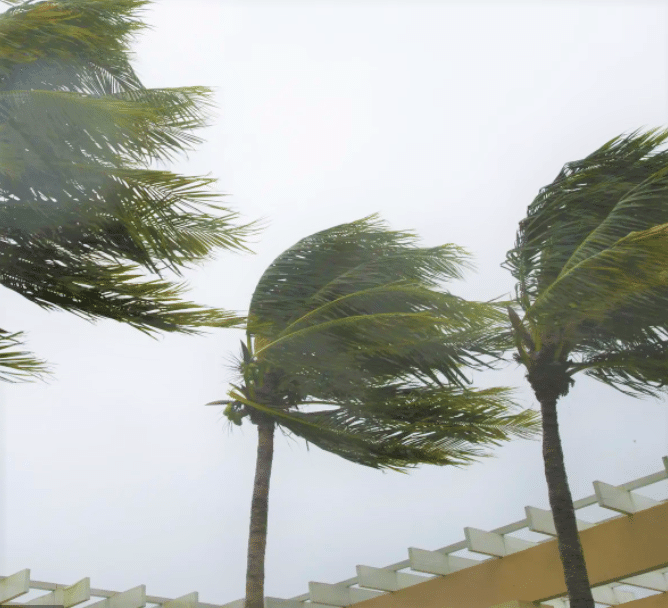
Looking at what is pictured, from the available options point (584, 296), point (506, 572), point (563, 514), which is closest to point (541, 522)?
point (506, 572)

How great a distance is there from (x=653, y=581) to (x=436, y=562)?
3.51 m

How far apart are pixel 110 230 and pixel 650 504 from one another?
7631 mm

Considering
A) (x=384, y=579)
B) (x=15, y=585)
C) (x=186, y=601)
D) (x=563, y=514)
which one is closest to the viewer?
(x=563, y=514)

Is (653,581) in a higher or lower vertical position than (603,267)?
lower

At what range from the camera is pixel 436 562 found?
11891 millimetres

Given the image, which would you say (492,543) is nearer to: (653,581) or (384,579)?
(384,579)

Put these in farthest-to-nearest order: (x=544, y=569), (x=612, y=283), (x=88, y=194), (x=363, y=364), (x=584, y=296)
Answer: (x=544, y=569) < (x=363, y=364) < (x=584, y=296) < (x=612, y=283) < (x=88, y=194)

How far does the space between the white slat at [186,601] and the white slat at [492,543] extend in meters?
3.91

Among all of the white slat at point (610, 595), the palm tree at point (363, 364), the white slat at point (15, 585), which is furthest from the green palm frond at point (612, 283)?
the white slat at point (15, 585)

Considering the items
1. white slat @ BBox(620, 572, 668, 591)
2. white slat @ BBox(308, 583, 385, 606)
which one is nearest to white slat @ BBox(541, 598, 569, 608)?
white slat @ BBox(620, 572, 668, 591)

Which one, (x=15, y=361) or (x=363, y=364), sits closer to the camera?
(x=15, y=361)

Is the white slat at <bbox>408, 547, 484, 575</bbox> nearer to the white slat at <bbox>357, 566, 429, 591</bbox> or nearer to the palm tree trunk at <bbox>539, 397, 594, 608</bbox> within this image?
the white slat at <bbox>357, 566, 429, 591</bbox>

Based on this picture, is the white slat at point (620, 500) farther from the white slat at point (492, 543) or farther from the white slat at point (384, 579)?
the white slat at point (384, 579)

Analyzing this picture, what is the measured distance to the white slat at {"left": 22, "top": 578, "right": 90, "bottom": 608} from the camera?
11.0m
